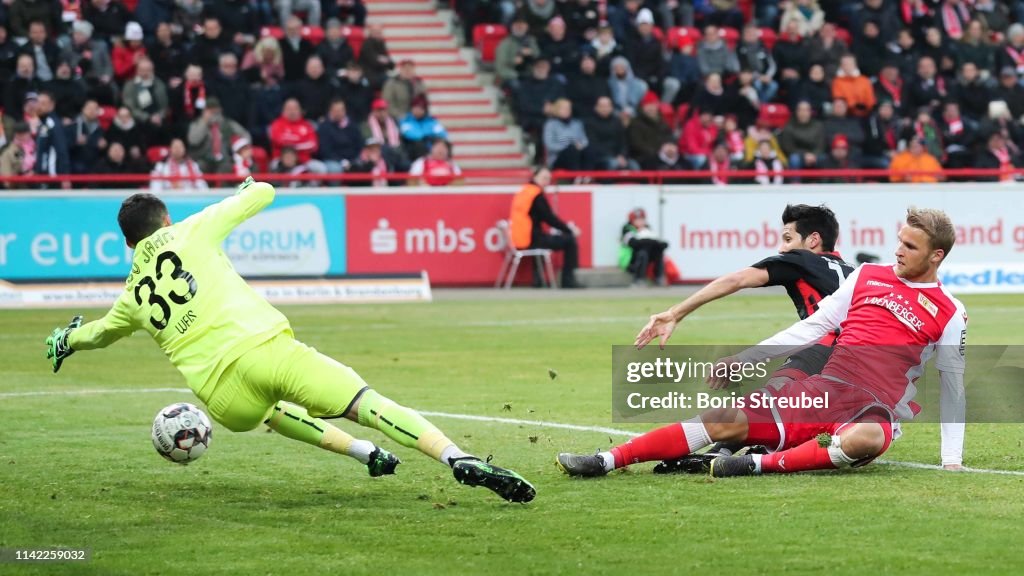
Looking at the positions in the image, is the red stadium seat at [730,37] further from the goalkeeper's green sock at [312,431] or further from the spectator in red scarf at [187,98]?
the goalkeeper's green sock at [312,431]

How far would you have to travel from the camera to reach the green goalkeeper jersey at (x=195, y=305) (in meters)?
7.82

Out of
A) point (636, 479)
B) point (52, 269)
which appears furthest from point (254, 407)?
point (52, 269)

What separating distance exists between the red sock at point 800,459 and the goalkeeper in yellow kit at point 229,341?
1.69 meters

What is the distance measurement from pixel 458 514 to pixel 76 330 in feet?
7.79

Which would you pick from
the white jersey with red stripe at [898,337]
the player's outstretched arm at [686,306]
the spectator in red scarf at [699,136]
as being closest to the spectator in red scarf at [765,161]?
the spectator in red scarf at [699,136]

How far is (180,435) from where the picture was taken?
8203 millimetres

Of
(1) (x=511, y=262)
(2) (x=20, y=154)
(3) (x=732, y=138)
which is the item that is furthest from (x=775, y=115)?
(2) (x=20, y=154)

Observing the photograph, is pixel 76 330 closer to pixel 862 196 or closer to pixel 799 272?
pixel 799 272

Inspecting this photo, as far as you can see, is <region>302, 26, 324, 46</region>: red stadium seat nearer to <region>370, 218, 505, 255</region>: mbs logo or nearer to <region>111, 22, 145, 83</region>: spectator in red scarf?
<region>111, 22, 145, 83</region>: spectator in red scarf

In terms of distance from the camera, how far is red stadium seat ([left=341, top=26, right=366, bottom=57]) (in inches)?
1107

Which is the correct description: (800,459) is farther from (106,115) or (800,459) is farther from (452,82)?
(452,82)

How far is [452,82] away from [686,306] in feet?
73.3

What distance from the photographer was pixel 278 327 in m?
7.87

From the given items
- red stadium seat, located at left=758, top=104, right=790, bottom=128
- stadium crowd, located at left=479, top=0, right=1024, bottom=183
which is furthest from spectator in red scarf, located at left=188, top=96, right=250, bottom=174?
red stadium seat, located at left=758, top=104, right=790, bottom=128
